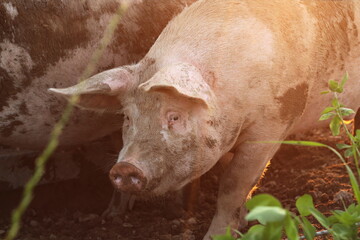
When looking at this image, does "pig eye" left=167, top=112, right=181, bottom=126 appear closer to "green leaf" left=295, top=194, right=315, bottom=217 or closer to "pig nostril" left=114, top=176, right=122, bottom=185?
"pig nostril" left=114, top=176, right=122, bottom=185

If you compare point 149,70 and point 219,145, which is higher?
point 149,70

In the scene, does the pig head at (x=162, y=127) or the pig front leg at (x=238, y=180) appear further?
the pig front leg at (x=238, y=180)

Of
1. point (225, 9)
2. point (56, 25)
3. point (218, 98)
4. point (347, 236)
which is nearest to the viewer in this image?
point (347, 236)

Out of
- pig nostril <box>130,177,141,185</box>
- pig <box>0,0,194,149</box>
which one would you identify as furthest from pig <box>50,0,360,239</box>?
pig <box>0,0,194,149</box>

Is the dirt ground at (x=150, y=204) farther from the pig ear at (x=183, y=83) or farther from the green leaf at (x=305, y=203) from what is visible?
the green leaf at (x=305, y=203)

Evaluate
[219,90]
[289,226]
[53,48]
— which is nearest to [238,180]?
[219,90]

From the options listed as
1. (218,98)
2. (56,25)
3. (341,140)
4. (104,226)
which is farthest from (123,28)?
(341,140)

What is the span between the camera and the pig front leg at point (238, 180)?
9.58 ft

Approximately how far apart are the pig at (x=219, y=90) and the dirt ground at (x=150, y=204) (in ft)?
1.62

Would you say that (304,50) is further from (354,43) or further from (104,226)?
(104,226)

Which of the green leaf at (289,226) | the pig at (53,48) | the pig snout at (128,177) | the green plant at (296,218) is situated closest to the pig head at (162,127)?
the pig snout at (128,177)

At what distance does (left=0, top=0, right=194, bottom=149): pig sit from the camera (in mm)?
3115

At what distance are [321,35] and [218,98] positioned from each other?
78 cm

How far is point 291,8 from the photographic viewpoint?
291 centimetres
